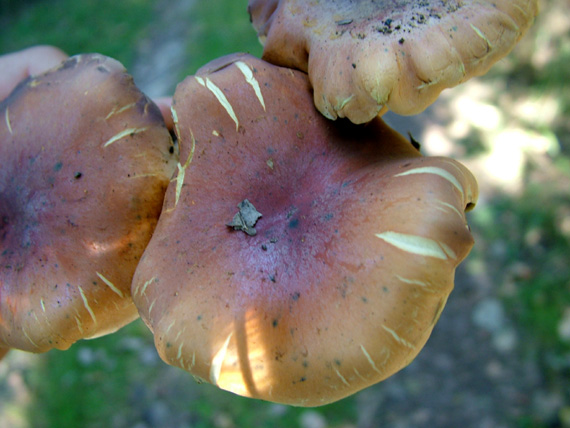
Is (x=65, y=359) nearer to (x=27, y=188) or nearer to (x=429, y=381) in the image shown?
(x=27, y=188)

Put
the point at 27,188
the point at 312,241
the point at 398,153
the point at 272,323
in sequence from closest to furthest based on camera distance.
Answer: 1. the point at 272,323
2. the point at 312,241
3. the point at 398,153
4. the point at 27,188

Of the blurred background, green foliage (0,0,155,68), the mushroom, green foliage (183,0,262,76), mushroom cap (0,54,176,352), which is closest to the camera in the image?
the mushroom

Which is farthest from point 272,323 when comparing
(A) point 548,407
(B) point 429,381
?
(A) point 548,407

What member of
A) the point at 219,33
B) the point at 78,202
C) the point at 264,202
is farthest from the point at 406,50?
the point at 219,33

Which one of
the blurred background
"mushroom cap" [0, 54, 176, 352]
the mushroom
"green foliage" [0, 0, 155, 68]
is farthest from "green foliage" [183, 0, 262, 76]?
the mushroom

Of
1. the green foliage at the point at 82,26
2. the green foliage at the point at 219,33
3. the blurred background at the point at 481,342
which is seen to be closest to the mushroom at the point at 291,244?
the blurred background at the point at 481,342

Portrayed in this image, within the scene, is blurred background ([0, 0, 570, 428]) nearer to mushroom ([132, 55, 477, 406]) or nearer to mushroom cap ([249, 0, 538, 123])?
mushroom ([132, 55, 477, 406])
